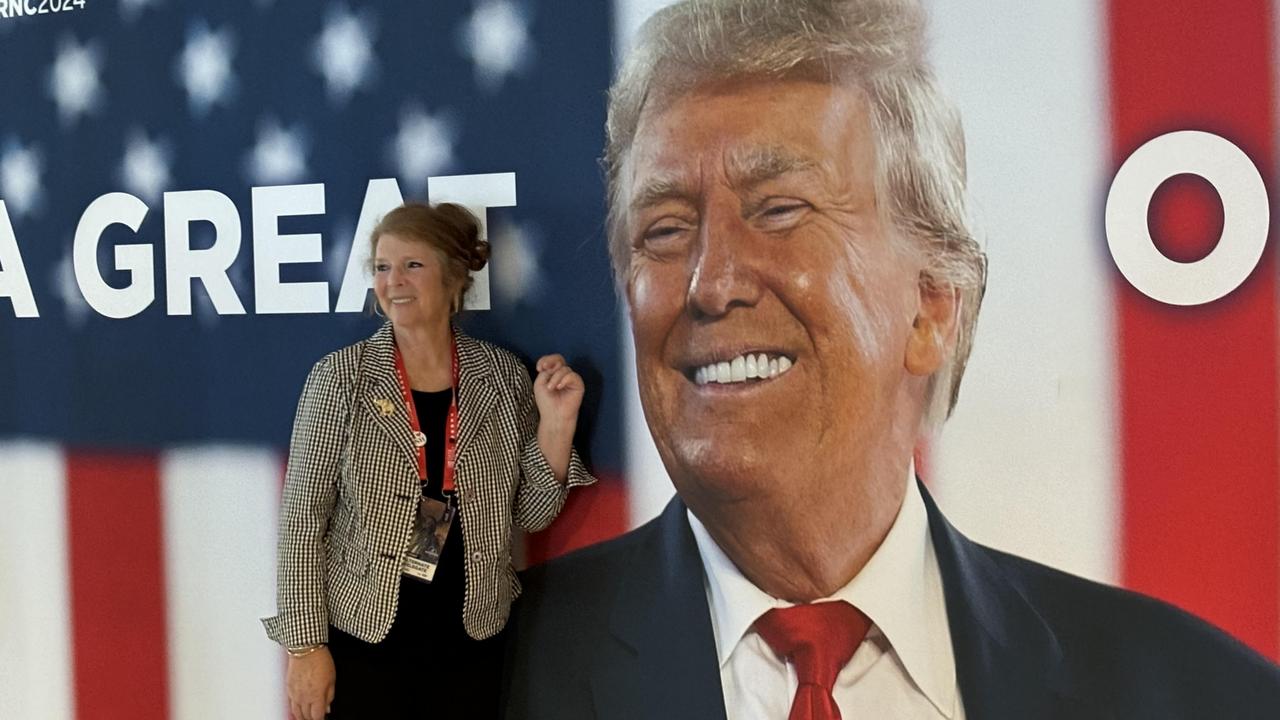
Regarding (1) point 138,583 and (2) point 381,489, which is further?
(1) point 138,583

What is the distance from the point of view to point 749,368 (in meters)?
2.55

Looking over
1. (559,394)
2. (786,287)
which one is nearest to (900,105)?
(786,287)

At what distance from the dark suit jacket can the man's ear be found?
10.5 inches

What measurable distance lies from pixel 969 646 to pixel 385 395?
1.23 meters

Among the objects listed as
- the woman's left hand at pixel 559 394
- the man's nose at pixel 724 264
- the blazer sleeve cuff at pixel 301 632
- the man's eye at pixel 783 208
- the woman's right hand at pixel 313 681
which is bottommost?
the woman's right hand at pixel 313 681

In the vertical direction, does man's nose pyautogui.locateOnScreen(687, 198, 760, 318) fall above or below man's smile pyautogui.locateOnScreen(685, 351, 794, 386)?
above

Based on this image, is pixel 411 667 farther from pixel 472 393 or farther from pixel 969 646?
pixel 969 646

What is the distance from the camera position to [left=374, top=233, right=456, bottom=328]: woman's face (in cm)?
273

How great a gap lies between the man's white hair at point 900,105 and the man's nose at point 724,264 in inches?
10.1

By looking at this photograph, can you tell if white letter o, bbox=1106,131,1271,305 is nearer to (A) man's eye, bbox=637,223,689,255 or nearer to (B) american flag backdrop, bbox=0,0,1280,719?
(B) american flag backdrop, bbox=0,0,1280,719

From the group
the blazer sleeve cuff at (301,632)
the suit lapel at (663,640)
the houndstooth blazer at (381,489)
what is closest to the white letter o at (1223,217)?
the suit lapel at (663,640)

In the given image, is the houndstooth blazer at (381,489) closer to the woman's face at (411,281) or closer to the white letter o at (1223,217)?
the woman's face at (411,281)

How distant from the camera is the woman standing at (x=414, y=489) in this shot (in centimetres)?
271

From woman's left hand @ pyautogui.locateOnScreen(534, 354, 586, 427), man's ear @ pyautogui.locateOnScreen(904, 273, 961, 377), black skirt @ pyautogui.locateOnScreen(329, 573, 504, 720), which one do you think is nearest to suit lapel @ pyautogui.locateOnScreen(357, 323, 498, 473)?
woman's left hand @ pyautogui.locateOnScreen(534, 354, 586, 427)
